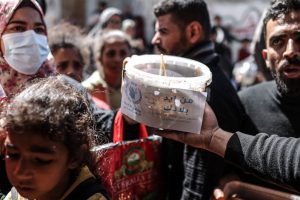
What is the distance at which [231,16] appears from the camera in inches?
561

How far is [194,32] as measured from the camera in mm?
2936

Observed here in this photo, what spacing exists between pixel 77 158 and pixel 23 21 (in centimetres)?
120

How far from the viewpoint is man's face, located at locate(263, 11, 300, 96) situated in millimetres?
2266

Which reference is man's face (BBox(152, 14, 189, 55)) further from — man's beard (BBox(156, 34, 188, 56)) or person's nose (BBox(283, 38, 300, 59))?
person's nose (BBox(283, 38, 300, 59))

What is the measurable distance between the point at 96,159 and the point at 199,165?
0.75m

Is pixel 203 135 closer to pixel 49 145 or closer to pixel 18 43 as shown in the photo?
pixel 49 145

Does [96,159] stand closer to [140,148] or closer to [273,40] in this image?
[140,148]

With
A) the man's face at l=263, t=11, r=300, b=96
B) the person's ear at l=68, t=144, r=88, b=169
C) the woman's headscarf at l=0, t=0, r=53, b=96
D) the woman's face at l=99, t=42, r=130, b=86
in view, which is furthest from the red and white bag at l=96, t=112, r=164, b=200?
the woman's face at l=99, t=42, r=130, b=86

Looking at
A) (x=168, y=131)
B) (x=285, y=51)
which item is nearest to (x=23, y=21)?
(x=168, y=131)

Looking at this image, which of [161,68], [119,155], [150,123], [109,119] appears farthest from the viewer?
[109,119]

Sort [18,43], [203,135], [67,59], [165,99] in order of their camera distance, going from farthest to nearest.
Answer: [67,59] → [18,43] → [203,135] → [165,99]

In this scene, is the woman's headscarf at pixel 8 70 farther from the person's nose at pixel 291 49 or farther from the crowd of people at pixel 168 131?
the person's nose at pixel 291 49

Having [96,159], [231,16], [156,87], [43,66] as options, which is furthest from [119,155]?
[231,16]

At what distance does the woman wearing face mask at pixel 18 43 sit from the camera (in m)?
2.54
